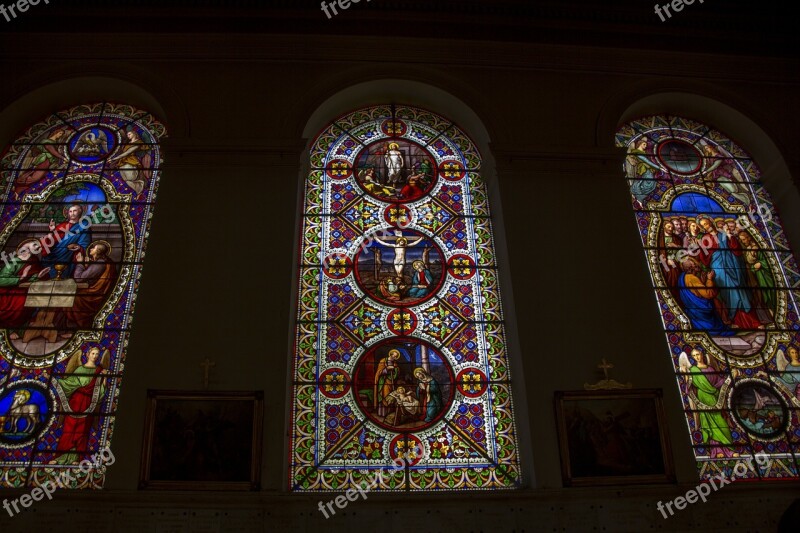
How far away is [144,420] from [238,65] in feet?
13.6

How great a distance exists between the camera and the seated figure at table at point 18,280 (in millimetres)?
6996

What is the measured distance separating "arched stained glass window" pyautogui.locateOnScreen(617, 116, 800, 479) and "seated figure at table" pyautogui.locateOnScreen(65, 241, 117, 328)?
562 centimetres

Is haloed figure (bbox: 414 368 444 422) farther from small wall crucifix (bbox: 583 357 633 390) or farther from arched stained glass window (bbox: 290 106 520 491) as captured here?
small wall crucifix (bbox: 583 357 633 390)

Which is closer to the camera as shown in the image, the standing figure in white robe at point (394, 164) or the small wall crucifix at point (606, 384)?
the small wall crucifix at point (606, 384)

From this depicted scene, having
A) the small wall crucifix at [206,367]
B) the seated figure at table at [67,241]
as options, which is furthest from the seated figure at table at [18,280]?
the small wall crucifix at [206,367]

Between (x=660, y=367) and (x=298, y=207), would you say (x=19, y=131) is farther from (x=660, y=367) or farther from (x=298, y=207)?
(x=660, y=367)

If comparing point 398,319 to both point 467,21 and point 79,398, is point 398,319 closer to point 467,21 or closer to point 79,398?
point 79,398

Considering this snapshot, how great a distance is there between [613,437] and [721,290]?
2.33 metres

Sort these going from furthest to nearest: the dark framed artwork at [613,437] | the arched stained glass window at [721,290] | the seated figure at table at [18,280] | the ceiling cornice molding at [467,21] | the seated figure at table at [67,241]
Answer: the ceiling cornice molding at [467,21] < the seated figure at table at [67,241] < the seated figure at table at [18,280] < the arched stained glass window at [721,290] < the dark framed artwork at [613,437]

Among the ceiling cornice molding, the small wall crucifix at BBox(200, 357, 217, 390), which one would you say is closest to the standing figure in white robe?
A: the ceiling cornice molding

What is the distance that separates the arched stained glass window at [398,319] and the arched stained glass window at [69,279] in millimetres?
1768

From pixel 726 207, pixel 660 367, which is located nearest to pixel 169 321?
pixel 660 367

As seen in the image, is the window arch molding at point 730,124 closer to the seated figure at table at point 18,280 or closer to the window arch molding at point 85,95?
the window arch molding at point 85,95

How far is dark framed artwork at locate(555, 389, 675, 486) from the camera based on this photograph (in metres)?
6.28
